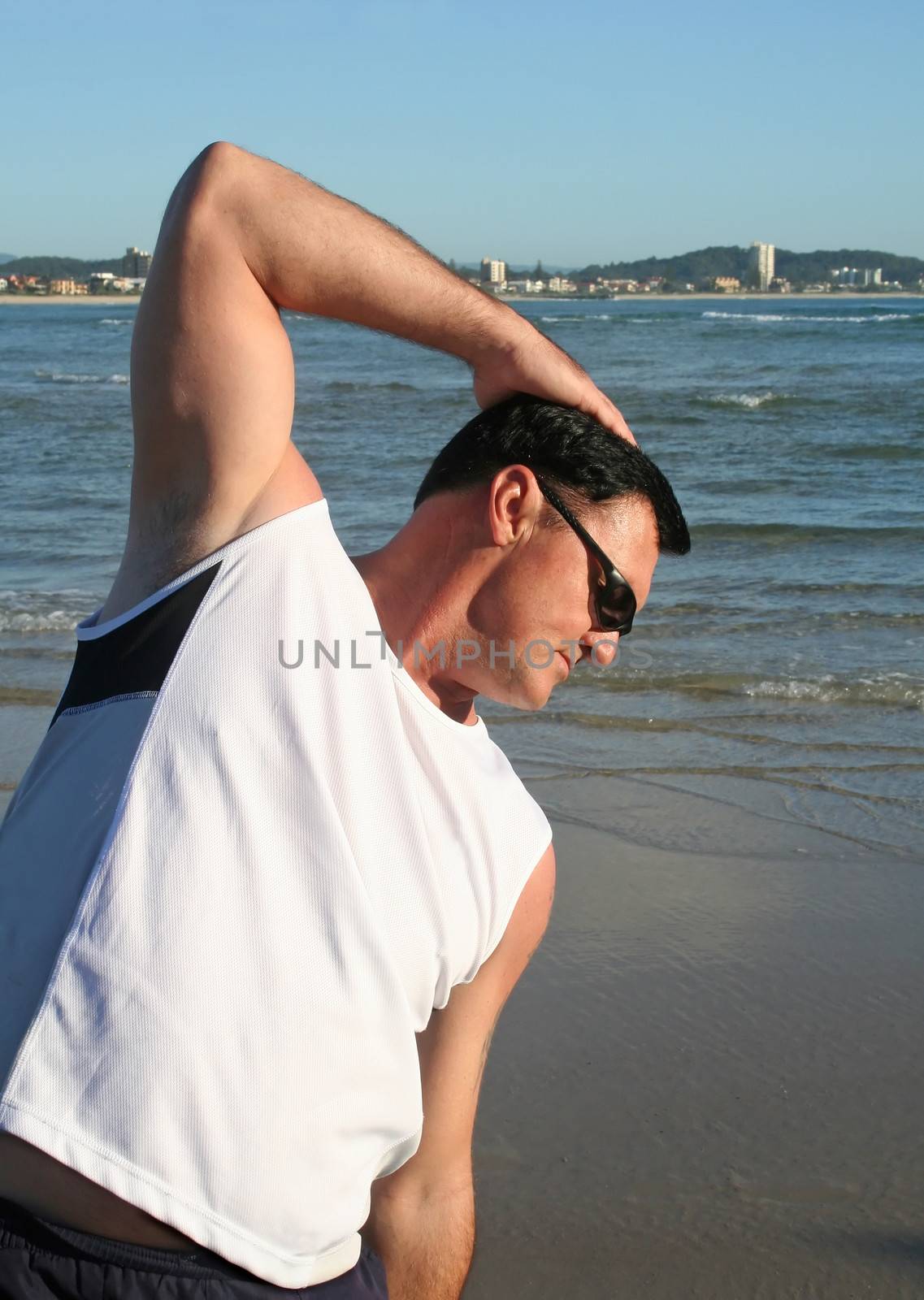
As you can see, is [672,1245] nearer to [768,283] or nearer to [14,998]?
[14,998]

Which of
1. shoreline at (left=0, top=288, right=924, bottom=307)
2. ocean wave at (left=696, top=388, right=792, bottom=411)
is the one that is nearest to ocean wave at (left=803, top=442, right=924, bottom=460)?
ocean wave at (left=696, top=388, right=792, bottom=411)

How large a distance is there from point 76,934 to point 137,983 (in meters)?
0.08

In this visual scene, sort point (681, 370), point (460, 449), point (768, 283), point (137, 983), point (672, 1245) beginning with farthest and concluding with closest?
point (768, 283) < point (681, 370) < point (672, 1245) < point (460, 449) < point (137, 983)

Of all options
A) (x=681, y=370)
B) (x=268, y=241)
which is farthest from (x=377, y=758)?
(x=681, y=370)

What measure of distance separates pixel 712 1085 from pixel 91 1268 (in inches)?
86.3

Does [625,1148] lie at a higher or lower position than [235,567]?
lower

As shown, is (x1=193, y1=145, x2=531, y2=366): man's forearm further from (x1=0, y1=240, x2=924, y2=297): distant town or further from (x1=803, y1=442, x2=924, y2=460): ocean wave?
(x1=0, y1=240, x2=924, y2=297): distant town

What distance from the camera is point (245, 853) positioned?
1.29m

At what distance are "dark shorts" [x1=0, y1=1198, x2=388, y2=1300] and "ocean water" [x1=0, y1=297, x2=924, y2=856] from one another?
348cm

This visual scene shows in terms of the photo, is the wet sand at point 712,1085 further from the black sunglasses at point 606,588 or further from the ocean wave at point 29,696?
the ocean wave at point 29,696

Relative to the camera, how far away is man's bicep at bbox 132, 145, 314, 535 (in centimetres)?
144

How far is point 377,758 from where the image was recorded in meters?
1.41

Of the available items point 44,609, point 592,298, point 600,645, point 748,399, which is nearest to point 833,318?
point 748,399

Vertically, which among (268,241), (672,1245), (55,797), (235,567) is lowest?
(672,1245)
